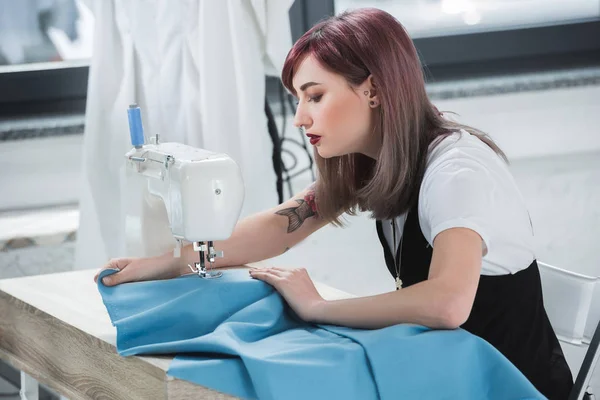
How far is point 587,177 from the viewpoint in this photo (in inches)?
122

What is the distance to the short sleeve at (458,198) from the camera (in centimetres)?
145

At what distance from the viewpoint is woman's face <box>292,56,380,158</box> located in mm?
1621

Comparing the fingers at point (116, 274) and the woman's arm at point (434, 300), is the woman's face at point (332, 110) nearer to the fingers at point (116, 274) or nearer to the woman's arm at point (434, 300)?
the woman's arm at point (434, 300)

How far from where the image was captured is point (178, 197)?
5.01 feet

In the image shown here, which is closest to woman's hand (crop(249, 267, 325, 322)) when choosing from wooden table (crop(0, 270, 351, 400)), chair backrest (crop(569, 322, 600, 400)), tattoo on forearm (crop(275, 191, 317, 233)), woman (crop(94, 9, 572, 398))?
woman (crop(94, 9, 572, 398))

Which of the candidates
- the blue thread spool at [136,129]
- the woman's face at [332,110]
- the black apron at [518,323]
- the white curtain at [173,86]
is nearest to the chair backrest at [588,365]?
the black apron at [518,323]

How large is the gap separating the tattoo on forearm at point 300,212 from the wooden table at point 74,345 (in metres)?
0.14

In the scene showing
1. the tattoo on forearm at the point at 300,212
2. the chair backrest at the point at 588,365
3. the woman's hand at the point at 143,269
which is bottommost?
the chair backrest at the point at 588,365

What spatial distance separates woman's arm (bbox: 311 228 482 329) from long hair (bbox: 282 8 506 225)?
0.20 metres

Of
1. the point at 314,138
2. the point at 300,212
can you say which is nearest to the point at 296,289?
the point at 314,138

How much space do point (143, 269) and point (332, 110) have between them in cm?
43

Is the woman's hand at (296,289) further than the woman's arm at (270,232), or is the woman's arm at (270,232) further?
the woman's arm at (270,232)

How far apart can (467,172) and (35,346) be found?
826mm

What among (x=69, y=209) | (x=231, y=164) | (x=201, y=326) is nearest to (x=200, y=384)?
(x=201, y=326)
